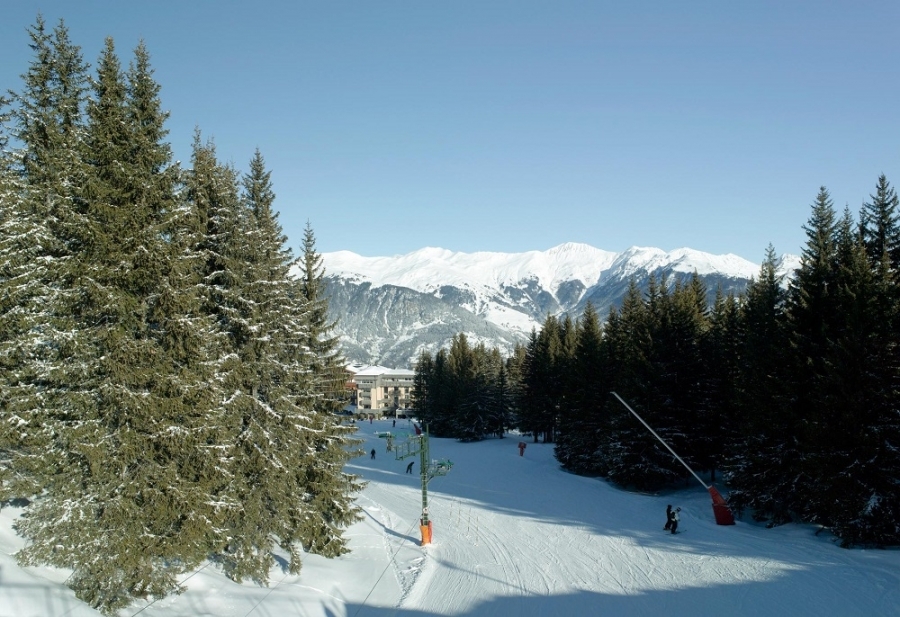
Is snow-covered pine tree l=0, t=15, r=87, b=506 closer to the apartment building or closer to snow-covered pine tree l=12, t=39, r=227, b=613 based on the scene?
snow-covered pine tree l=12, t=39, r=227, b=613

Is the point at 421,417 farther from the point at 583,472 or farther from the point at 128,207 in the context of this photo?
the point at 128,207

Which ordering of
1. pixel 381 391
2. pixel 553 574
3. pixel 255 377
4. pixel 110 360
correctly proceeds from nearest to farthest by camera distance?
pixel 110 360 < pixel 255 377 < pixel 553 574 < pixel 381 391

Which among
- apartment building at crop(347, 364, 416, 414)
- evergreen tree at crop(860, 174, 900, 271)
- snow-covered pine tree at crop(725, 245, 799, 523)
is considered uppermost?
evergreen tree at crop(860, 174, 900, 271)

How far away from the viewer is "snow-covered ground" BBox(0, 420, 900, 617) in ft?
51.3

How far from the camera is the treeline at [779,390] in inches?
818

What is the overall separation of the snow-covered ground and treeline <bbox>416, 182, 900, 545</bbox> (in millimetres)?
Answer: 1828

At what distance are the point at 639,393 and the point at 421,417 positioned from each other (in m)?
60.3

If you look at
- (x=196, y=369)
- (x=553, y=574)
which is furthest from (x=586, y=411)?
(x=196, y=369)

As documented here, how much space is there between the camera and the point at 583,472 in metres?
44.4

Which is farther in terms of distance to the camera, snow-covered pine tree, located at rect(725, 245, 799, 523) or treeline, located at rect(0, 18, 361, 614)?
snow-covered pine tree, located at rect(725, 245, 799, 523)

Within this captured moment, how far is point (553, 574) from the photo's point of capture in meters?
20.4

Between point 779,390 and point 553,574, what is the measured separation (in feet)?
42.0

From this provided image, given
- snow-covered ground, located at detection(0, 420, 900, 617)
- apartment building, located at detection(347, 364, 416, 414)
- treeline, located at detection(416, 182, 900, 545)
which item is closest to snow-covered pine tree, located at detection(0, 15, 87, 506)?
snow-covered ground, located at detection(0, 420, 900, 617)

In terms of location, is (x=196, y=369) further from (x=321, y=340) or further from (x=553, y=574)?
(x=553, y=574)
